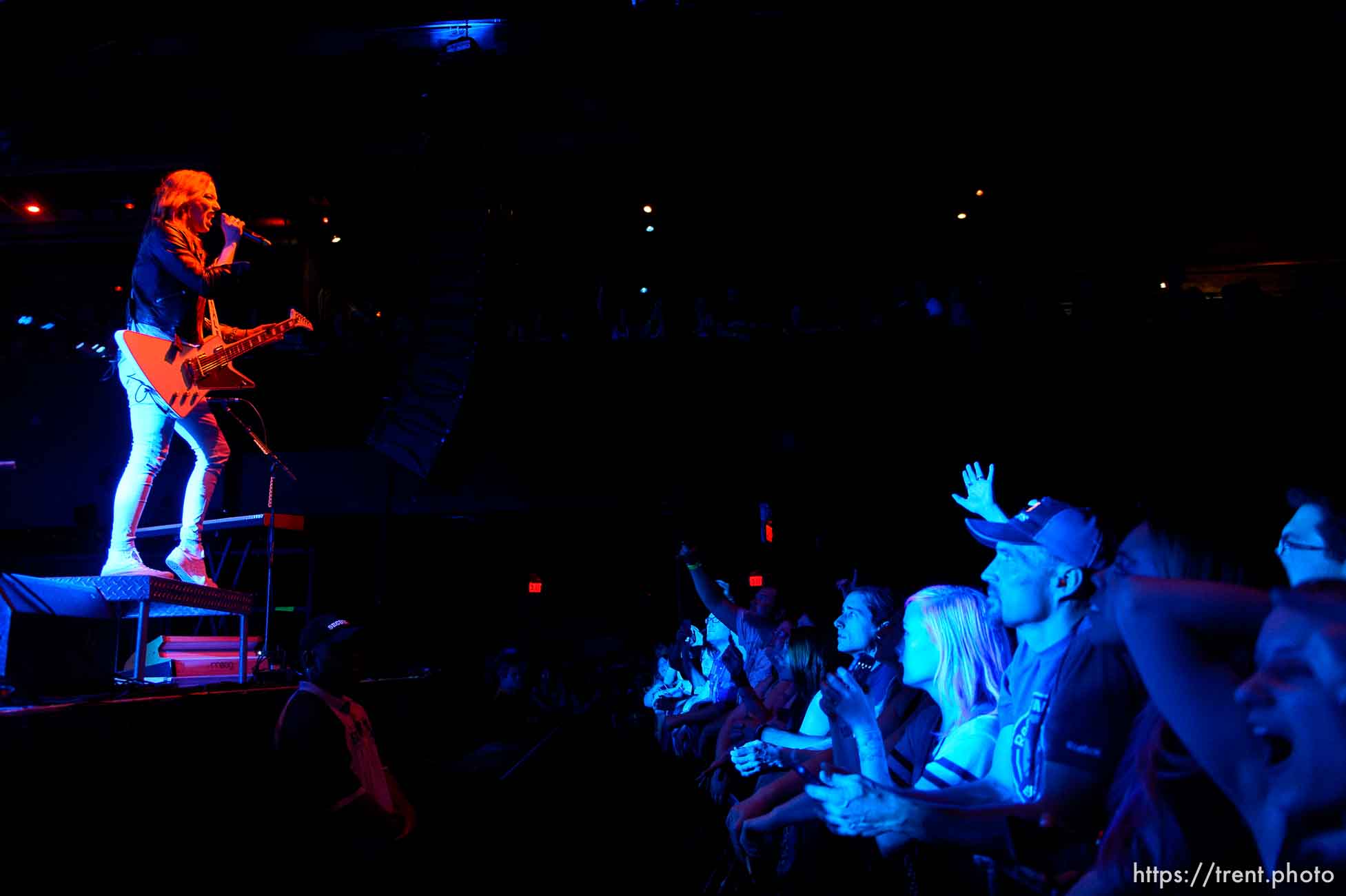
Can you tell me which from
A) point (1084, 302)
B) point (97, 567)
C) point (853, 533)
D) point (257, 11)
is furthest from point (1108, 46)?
point (97, 567)

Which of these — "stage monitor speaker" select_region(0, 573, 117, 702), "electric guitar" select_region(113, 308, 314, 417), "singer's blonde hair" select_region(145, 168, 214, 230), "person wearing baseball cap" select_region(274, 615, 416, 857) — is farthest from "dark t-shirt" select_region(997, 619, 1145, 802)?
"singer's blonde hair" select_region(145, 168, 214, 230)

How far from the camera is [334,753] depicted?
353 centimetres

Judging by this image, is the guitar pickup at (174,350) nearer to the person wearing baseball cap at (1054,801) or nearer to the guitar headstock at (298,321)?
the guitar headstock at (298,321)

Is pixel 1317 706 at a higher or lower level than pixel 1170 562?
lower

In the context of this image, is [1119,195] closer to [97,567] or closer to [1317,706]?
[1317,706]

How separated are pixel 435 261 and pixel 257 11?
3767 mm

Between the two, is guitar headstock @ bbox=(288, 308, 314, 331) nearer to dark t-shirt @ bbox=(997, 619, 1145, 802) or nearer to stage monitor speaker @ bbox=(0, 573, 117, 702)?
stage monitor speaker @ bbox=(0, 573, 117, 702)

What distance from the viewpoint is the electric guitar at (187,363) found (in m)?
4.04

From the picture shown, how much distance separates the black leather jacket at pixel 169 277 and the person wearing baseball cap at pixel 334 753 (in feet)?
5.43

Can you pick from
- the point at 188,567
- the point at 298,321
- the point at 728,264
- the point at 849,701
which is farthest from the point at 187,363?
the point at 728,264

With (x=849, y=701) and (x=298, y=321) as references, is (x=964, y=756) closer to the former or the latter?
(x=849, y=701)

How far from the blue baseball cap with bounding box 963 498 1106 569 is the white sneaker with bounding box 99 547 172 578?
3.30m

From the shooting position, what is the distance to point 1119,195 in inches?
468

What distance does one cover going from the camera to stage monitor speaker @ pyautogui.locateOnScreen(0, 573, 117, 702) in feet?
10.2
